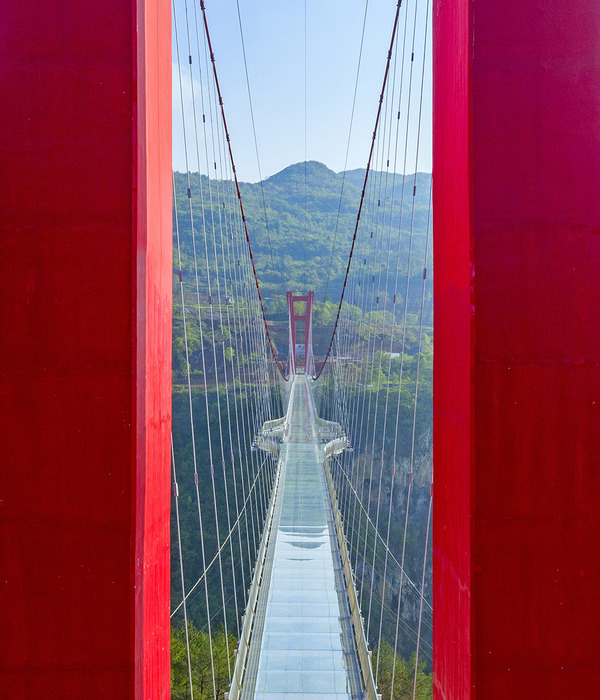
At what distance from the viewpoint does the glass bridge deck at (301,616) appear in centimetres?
505

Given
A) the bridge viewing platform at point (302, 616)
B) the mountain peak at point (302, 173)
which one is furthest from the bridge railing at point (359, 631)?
the mountain peak at point (302, 173)

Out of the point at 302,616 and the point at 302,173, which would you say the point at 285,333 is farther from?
the point at 302,616

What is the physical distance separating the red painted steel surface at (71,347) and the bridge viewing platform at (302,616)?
10.1 ft

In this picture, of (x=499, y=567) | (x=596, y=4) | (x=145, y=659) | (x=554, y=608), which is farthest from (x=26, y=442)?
(x=596, y=4)

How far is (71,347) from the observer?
1632mm

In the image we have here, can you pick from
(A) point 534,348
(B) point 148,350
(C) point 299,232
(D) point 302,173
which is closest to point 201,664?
(B) point 148,350

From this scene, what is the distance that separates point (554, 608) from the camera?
5.29 feet

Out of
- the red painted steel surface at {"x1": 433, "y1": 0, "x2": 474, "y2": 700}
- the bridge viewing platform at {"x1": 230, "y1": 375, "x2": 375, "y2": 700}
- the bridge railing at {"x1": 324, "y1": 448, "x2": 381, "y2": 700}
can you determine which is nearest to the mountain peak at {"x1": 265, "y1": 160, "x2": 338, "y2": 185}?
the bridge viewing platform at {"x1": 230, "y1": 375, "x2": 375, "y2": 700}

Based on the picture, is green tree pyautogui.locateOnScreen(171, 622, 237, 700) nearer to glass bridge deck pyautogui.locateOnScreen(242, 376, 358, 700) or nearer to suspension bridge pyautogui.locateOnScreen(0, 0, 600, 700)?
glass bridge deck pyautogui.locateOnScreen(242, 376, 358, 700)

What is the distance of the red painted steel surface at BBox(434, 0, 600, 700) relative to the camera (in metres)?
1.60

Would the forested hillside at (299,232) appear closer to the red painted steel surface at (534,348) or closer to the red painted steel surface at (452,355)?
the red painted steel surface at (452,355)

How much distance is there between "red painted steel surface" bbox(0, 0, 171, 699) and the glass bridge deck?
143 inches

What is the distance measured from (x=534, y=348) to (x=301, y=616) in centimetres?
541

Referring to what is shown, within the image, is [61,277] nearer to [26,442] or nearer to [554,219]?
[26,442]
